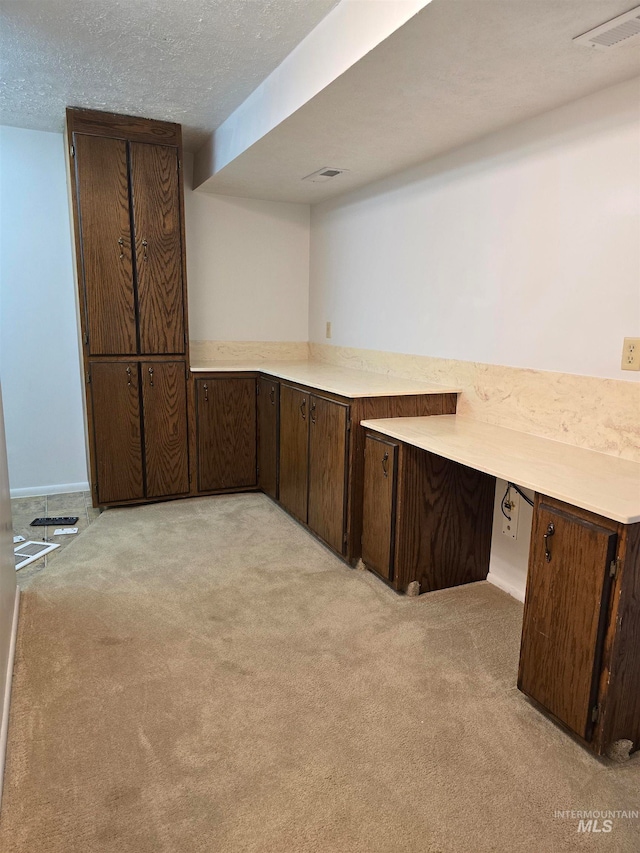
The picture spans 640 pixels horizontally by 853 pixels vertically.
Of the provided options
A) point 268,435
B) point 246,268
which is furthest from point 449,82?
point 246,268

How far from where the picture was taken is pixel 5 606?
1.98m

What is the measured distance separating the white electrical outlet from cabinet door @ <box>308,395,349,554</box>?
2.52ft

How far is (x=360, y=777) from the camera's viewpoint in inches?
61.4

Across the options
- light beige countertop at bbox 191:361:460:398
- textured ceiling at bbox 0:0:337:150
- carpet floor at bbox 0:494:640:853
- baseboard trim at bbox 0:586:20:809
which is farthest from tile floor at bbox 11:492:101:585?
textured ceiling at bbox 0:0:337:150

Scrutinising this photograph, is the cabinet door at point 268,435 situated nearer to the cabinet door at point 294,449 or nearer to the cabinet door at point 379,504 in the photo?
the cabinet door at point 294,449

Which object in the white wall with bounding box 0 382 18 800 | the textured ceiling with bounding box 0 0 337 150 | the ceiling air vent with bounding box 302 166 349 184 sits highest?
the textured ceiling with bounding box 0 0 337 150

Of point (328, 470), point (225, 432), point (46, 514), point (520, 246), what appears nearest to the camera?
point (520, 246)

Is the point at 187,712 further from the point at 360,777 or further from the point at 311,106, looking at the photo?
the point at 311,106

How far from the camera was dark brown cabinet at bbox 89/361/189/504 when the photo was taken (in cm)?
355

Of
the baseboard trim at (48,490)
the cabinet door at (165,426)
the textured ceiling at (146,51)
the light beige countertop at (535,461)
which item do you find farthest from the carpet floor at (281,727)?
the textured ceiling at (146,51)

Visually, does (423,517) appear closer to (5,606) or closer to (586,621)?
(586,621)

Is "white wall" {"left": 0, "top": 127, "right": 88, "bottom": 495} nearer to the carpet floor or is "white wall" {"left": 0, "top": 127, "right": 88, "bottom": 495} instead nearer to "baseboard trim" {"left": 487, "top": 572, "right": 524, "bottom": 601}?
the carpet floor

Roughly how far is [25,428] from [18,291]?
94 cm

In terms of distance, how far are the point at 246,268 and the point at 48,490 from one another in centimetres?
220
